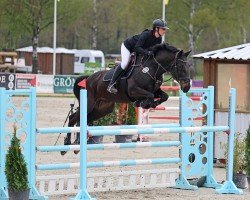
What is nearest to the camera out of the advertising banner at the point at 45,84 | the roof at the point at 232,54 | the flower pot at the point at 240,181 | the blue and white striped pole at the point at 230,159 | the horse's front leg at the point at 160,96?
the blue and white striped pole at the point at 230,159

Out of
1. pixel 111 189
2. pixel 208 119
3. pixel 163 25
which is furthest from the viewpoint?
pixel 163 25

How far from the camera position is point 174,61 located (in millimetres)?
11906

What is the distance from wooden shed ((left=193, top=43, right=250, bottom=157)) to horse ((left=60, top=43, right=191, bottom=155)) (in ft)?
5.26

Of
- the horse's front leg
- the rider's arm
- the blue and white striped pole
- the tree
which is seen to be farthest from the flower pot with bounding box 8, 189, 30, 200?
A: the tree

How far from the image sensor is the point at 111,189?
10.1m

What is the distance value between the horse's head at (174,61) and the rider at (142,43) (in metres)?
0.14

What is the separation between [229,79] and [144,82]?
2121 millimetres

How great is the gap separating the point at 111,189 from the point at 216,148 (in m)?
3.73

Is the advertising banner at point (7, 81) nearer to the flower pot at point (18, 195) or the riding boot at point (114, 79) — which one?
the riding boot at point (114, 79)

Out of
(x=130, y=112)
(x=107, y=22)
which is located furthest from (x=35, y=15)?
(x=130, y=112)

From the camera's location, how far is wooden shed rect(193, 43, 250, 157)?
1339 cm

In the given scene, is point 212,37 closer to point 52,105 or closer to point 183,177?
point 52,105

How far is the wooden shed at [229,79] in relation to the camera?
13.4 metres

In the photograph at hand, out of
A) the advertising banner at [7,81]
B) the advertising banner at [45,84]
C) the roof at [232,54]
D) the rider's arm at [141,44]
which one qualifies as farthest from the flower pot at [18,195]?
the advertising banner at [45,84]
